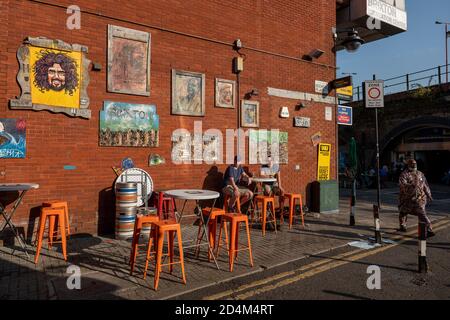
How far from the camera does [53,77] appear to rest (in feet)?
22.5

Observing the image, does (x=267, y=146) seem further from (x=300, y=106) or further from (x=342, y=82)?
(x=342, y=82)

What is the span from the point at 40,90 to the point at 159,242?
438 cm

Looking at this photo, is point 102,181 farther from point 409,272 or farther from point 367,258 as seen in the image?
point 409,272

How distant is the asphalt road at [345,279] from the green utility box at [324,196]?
4.25 m

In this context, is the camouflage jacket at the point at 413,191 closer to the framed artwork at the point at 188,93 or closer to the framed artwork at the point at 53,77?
the framed artwork at the point at 188,93

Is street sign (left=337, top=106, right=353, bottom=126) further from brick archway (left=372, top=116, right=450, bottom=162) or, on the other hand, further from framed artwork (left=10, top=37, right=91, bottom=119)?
brick archway (left=372, top=116, right=450, bottom=162)

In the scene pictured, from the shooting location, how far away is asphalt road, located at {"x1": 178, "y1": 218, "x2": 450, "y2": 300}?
14.5 feet

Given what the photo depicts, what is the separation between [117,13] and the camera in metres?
7.63

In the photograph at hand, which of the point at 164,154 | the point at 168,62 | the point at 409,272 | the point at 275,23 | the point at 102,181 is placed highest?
the point at 275,23

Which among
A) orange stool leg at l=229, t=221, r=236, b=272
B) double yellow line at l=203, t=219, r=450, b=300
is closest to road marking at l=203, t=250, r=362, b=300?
double yellow line at l=203, t=219, r=450, b=300

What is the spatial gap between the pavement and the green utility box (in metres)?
2.41

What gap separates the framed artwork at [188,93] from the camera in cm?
840

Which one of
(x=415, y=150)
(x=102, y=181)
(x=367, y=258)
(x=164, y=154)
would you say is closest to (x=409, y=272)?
(x=367, y=258)

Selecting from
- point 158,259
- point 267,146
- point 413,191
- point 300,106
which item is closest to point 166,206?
point 158,259
